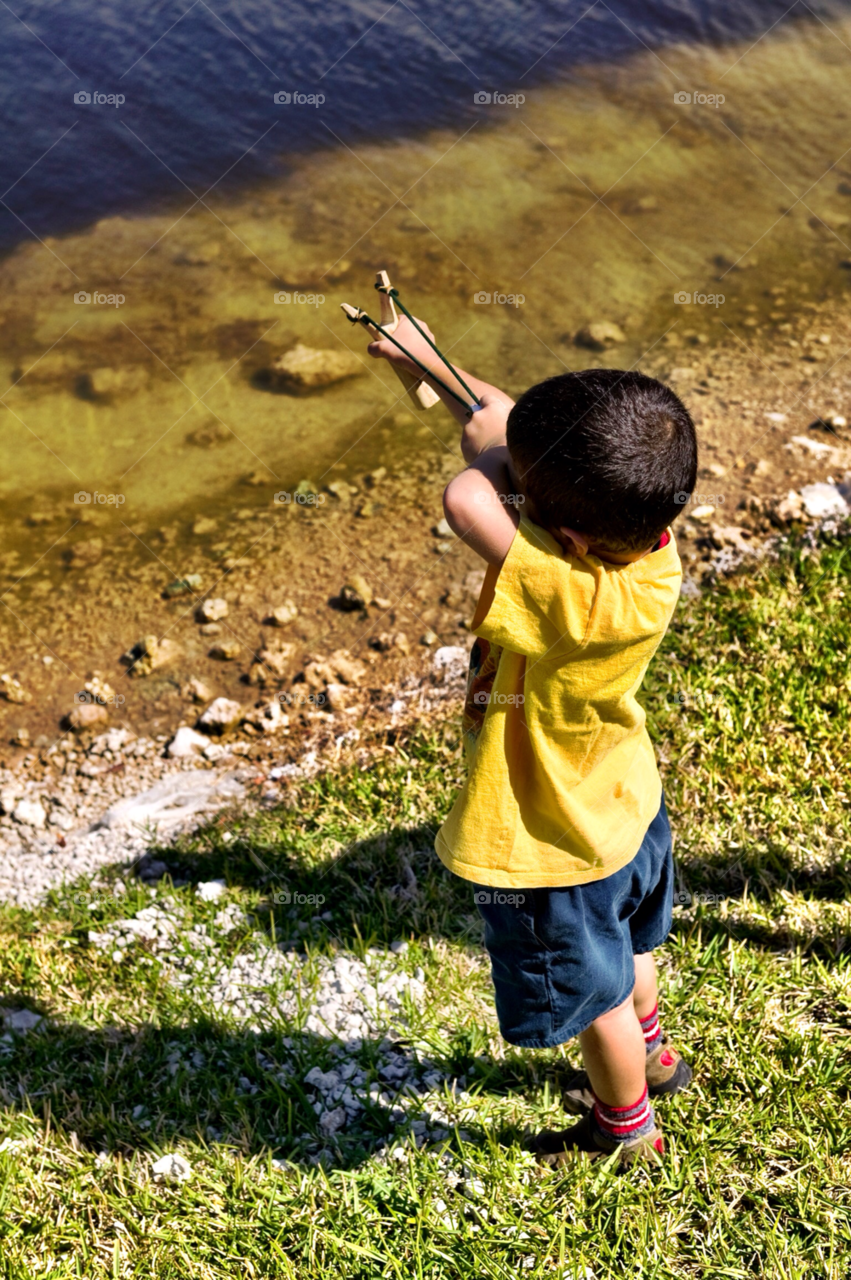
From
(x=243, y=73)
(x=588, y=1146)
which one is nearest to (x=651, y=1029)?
(x=588, y=1146)

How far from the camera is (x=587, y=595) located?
1474mm

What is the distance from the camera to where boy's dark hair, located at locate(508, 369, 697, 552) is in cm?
138

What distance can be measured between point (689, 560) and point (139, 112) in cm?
409

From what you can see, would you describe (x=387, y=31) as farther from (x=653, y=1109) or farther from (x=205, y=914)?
(x=653, y=1109)

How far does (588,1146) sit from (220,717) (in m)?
1.69

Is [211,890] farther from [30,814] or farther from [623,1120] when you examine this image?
[623,1120]

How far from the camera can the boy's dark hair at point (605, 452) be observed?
1.38 m

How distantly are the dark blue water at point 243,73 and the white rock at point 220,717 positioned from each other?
3.11m

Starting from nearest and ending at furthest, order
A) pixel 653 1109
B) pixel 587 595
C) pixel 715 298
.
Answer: pixel 587 595 < pixel 653 1109 < pixel 715 298

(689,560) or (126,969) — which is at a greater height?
(689,560)

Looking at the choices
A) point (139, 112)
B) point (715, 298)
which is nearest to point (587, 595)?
point (715, 298)

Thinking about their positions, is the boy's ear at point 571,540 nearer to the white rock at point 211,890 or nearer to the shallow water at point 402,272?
the white rock at point 211,890

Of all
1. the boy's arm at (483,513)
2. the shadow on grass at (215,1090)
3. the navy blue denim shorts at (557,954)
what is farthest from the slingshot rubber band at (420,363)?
the shadow on grass at (215,1090)

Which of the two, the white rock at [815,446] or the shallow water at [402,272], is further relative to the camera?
the shallow water at [402,272]
